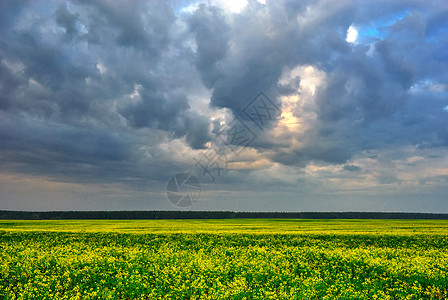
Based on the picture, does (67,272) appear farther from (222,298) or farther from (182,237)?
(182,237)

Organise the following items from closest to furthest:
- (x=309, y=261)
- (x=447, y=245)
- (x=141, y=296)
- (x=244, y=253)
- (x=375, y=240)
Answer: (x=141, y=296) < (x=309, y=261) < (x=244, y=253) < (x=447, y=245) < (x=375, y=240)

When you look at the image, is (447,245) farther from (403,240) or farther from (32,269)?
(32,269)

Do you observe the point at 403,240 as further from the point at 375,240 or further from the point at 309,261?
the point at 309,261

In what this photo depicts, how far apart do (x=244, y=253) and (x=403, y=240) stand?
69.8ft

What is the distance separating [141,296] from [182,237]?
2176cm

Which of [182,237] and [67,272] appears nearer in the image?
[67,272]

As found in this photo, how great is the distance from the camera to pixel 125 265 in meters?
20.6

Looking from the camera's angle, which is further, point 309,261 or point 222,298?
point 309,261

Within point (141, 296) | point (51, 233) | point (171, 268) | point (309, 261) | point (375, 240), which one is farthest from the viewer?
point (51, 233)

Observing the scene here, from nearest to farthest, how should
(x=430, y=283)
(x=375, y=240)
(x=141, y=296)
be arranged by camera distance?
(x=141, y=296), (x=430, y=283), (x=375, y=240)

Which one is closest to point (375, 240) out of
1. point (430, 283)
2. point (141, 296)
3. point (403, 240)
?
point (403, 240)

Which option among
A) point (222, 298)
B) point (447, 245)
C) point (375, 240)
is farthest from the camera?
point (375, 240)

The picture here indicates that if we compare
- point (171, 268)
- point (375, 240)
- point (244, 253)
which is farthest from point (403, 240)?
point (171, 268)

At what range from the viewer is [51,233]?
3991cm
